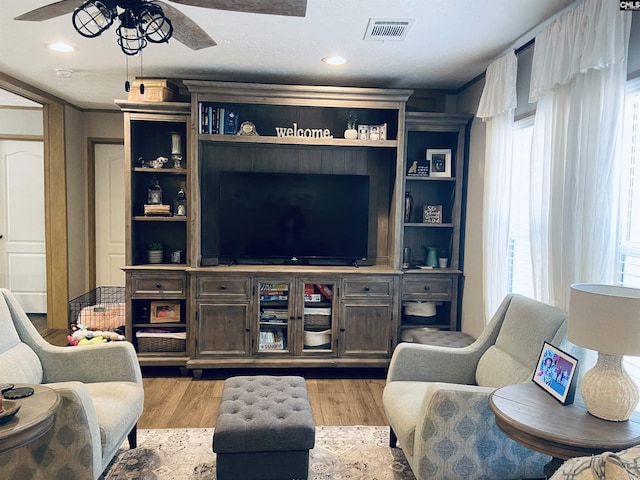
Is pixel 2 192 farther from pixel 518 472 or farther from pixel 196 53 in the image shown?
pixel 518 472

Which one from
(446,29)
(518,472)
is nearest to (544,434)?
(518,472)

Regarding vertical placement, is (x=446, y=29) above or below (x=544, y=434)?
above

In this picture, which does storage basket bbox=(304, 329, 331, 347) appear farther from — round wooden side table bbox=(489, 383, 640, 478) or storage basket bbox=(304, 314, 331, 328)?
round wooden side table bbox=(489, 383, 640, 478)

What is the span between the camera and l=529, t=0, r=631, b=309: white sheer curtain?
81.2 inches

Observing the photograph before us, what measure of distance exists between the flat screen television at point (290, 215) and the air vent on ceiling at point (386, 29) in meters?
1.30

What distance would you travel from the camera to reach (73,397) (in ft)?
6.31

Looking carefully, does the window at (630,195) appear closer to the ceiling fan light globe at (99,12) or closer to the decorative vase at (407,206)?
the decorative vase at (407,206)

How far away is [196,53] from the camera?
329 centimetres

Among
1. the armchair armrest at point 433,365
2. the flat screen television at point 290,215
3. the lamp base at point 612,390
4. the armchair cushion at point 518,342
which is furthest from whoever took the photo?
the flat screen television at point 290,215

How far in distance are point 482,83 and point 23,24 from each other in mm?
3266

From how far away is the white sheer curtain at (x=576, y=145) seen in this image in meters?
2.06

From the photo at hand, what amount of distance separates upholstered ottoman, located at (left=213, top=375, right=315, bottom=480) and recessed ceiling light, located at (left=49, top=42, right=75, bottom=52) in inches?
105

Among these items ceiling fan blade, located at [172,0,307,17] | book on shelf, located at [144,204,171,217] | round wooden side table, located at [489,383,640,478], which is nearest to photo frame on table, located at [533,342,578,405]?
round wooden side table, located at [489,383,640,478]

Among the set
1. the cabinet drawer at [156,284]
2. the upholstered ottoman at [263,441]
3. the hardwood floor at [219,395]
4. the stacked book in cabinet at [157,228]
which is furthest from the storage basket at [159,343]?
the upholstered ottoman at [263,441]
